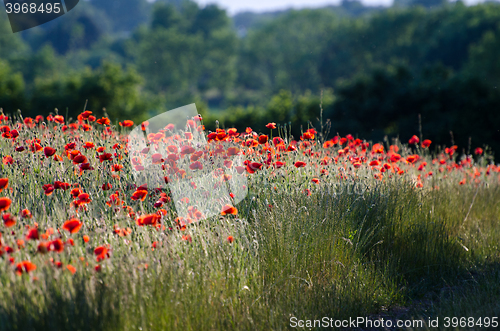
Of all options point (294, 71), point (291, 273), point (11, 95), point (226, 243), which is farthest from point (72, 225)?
point (294, 71)

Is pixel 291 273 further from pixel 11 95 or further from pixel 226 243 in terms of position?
pixel 11 95

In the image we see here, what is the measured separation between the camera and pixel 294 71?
5156 cm

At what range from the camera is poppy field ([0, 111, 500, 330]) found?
7.12 feet

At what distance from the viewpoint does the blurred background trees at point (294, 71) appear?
12.4 metres

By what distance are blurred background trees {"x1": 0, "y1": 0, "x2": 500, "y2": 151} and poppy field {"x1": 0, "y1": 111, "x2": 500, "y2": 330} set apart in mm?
1826

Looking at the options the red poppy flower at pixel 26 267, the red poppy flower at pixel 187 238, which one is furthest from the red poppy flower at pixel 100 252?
the red poppy flower at pixel 187 238

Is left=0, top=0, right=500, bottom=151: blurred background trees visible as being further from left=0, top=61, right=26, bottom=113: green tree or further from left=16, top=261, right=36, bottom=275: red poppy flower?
left=16, top=261, right=36, bottom=275: red poppy flower

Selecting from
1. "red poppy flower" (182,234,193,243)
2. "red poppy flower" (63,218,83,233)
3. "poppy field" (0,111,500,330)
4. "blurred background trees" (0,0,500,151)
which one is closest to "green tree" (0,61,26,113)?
"blurred background trees" (0,0,500,151)

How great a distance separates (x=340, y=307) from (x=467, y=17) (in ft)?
151

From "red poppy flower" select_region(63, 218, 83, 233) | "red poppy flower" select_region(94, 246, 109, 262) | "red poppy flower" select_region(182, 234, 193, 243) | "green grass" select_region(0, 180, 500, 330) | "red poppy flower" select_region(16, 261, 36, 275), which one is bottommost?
"green grass" select_region(0, 180, 500, 330)

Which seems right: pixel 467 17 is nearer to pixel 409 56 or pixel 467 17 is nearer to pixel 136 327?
pixel 409 56

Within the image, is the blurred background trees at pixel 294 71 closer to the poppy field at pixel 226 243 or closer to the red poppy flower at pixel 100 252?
the poppy field at pixel 226 243

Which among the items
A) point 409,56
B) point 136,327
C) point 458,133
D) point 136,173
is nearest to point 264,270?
point 136,327

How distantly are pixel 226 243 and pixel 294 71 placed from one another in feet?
166
